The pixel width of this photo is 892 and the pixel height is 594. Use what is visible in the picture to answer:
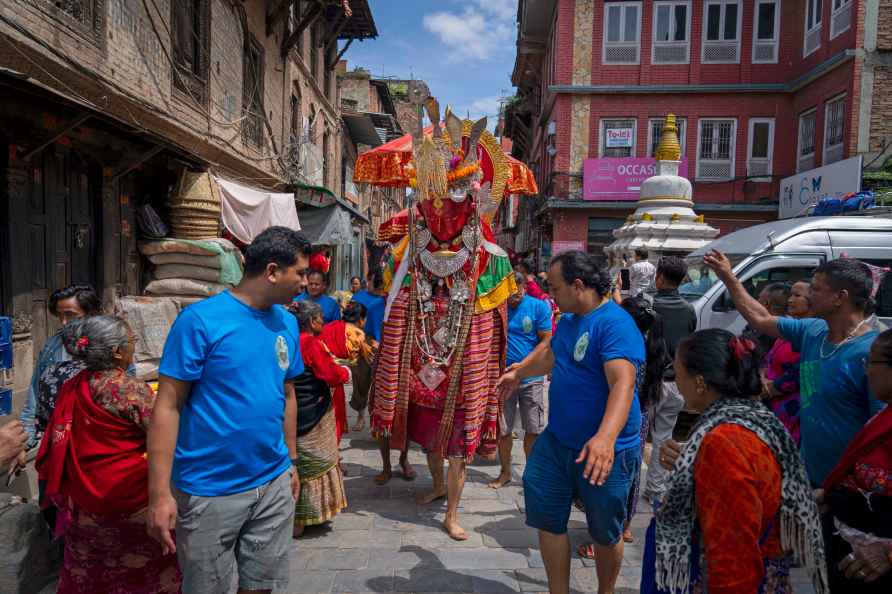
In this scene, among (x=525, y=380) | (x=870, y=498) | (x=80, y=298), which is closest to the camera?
(x=870, y=498)

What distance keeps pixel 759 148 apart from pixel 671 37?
4.51 meters

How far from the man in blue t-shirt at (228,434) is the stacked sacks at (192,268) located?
16.3 ft

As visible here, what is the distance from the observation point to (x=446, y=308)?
170 inches

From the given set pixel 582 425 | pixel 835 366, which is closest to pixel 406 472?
pixel 582 425

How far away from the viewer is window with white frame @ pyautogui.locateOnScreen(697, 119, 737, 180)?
19219 mm

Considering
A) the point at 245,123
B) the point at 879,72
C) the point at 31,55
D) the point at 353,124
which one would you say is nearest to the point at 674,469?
the point at 31,55

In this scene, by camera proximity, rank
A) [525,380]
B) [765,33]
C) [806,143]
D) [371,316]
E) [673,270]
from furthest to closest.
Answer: [765,33]
[806,143]
[371,316]
[525,380]
[673,270]

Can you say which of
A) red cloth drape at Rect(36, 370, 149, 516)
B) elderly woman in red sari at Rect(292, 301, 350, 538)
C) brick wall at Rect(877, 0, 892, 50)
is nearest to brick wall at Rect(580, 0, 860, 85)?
brick wall at Rect(877, 0, 892, 50)

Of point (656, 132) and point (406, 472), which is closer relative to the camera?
point (406, 472)

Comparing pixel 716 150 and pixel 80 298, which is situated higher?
pixel 716 150

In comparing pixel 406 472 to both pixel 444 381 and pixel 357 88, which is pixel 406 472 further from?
pixel 357 88

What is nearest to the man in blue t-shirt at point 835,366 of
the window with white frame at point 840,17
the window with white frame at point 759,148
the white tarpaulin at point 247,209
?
the white tarpaulin at point 247,209

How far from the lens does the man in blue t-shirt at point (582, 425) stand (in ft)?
8.80

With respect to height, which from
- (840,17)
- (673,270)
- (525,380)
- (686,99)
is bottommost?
(525,380)
